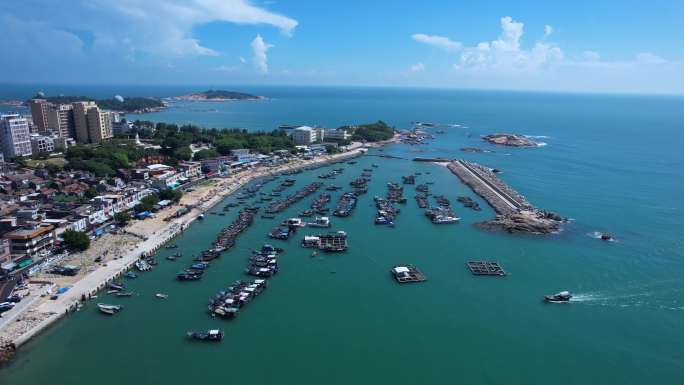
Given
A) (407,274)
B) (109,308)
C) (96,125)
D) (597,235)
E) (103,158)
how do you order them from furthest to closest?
(96,125), (103,158), (597,235), (407,274), (109,308)

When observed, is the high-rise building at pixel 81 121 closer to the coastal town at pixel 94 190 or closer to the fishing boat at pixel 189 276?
the coastal town at pixel 94 190

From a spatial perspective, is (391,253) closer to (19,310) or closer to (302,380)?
(302,380)

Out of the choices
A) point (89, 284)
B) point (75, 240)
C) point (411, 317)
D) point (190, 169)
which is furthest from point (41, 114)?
point (411, 317)

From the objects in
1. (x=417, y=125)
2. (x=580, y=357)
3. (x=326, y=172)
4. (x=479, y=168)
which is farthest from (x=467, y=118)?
(x=580, y=357)

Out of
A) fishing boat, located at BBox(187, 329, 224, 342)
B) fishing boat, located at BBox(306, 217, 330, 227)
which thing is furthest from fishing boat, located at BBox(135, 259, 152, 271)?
fishing boat, located at BBox(306, 217, 330, 227)

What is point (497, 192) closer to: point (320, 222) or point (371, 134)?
point (320, 222)

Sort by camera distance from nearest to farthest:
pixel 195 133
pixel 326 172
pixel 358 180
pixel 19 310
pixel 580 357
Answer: pixel 580 357
pixel 19 310
pixel 358 180
pixel 326 172
pixel 195 133
